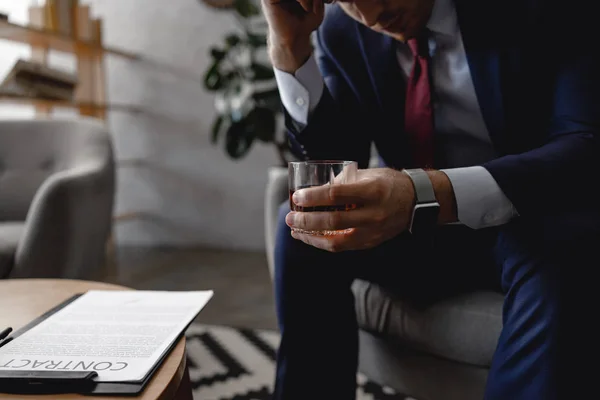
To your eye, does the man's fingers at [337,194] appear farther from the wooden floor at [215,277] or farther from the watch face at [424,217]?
the wooden floor at [215,277]

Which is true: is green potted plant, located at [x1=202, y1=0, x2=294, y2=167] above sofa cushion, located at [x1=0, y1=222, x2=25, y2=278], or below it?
above

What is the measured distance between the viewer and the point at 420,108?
936mm

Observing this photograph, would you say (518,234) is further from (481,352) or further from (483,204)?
(481,352)

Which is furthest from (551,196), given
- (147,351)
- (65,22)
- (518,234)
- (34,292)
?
(65,22)

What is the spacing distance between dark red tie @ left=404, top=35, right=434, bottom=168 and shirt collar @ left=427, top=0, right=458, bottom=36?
0.04m

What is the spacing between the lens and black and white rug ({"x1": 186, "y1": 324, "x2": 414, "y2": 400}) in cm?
129

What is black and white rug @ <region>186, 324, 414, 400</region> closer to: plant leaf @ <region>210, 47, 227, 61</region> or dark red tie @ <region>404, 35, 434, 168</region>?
dark red tie @ <region>404, 35, 434, 168</region>

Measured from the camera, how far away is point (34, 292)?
87 centimetres

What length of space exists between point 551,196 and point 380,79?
0.39 meters

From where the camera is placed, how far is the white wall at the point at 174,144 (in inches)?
118

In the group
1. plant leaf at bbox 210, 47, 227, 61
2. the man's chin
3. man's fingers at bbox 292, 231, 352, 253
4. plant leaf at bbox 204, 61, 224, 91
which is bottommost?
man's fingers at bbox 292, 231, 352, 253

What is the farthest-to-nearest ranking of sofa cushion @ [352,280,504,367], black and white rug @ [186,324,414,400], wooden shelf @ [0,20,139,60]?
wooden shelf @ [0,20,139,60] < black and white rug @ [186,324,414,400] < sofa cushion @ [352,280,504,367]

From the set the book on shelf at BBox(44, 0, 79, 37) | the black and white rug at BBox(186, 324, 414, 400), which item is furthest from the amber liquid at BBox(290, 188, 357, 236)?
the book on shelf at BBox(44, 0, 79, 37)

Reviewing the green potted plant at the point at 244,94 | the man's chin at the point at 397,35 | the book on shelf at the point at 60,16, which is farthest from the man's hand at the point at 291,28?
the book on shelf at the point at 60,16
